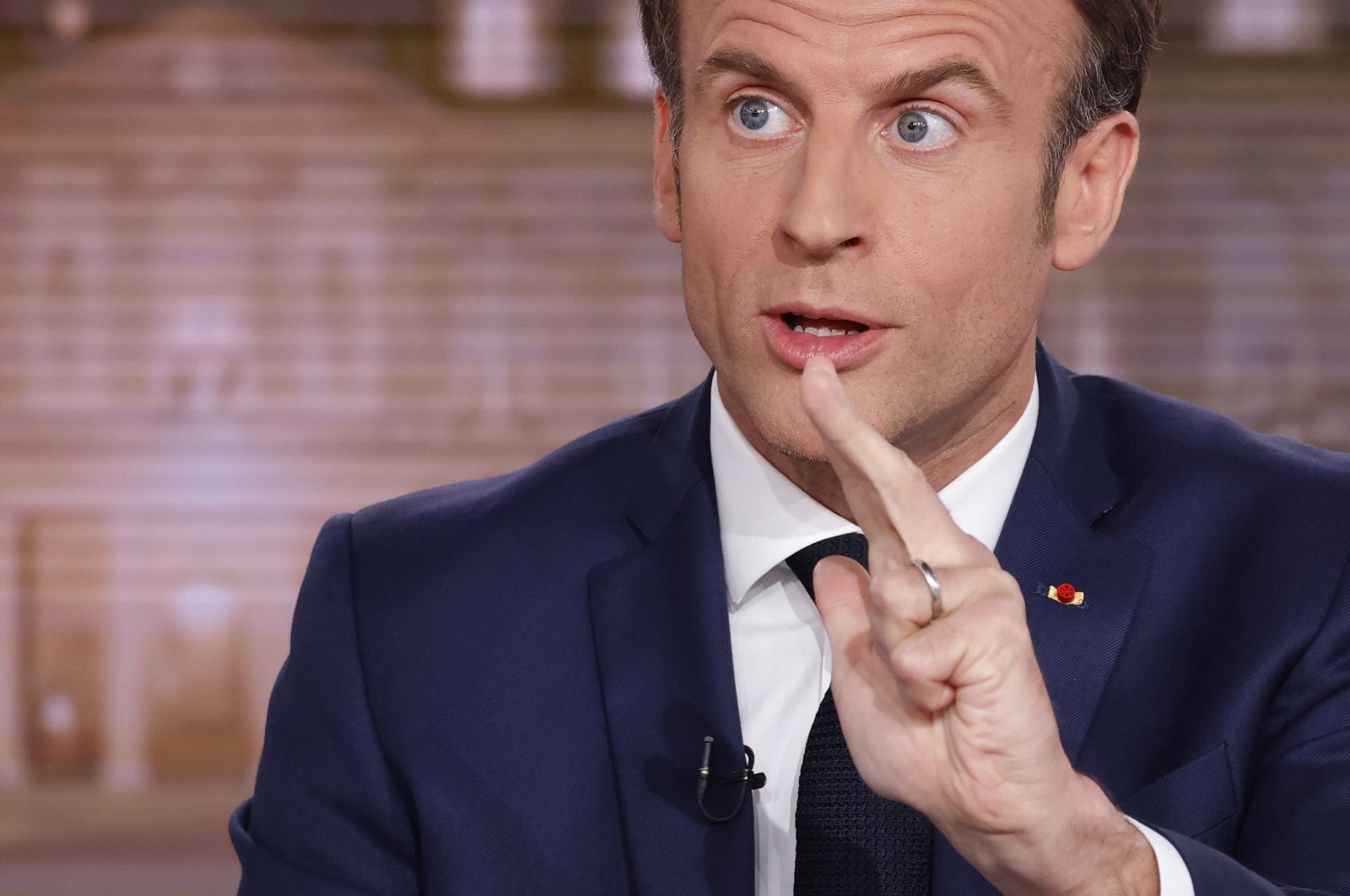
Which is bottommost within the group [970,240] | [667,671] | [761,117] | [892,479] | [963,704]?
[667,671]

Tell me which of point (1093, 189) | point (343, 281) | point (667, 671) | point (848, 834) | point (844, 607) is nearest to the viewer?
point (844, 607)

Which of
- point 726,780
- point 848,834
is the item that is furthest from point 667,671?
point 848,834

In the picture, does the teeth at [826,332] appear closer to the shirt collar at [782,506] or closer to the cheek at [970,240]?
the cheek at [970,240]

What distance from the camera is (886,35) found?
1.64 meters

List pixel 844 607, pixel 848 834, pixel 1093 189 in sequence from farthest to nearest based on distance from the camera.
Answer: pixel 1093 189, pixel 848 834, pixel 844 607

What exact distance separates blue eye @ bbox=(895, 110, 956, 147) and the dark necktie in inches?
24.9

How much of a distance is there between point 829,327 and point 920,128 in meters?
0.24

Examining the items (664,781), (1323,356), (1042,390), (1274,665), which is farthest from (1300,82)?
(664,781)

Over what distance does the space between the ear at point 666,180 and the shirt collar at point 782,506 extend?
11.6 inches

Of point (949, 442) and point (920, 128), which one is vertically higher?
point (920, 128)

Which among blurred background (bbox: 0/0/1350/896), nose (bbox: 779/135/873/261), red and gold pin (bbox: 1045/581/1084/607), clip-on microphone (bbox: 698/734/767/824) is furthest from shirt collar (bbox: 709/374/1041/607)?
blurred background (bbox: 0/0/1350/896)

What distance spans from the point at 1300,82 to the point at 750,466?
341 cm

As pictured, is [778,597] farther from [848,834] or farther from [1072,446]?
[1072,446]

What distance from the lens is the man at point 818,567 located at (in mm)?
1659
